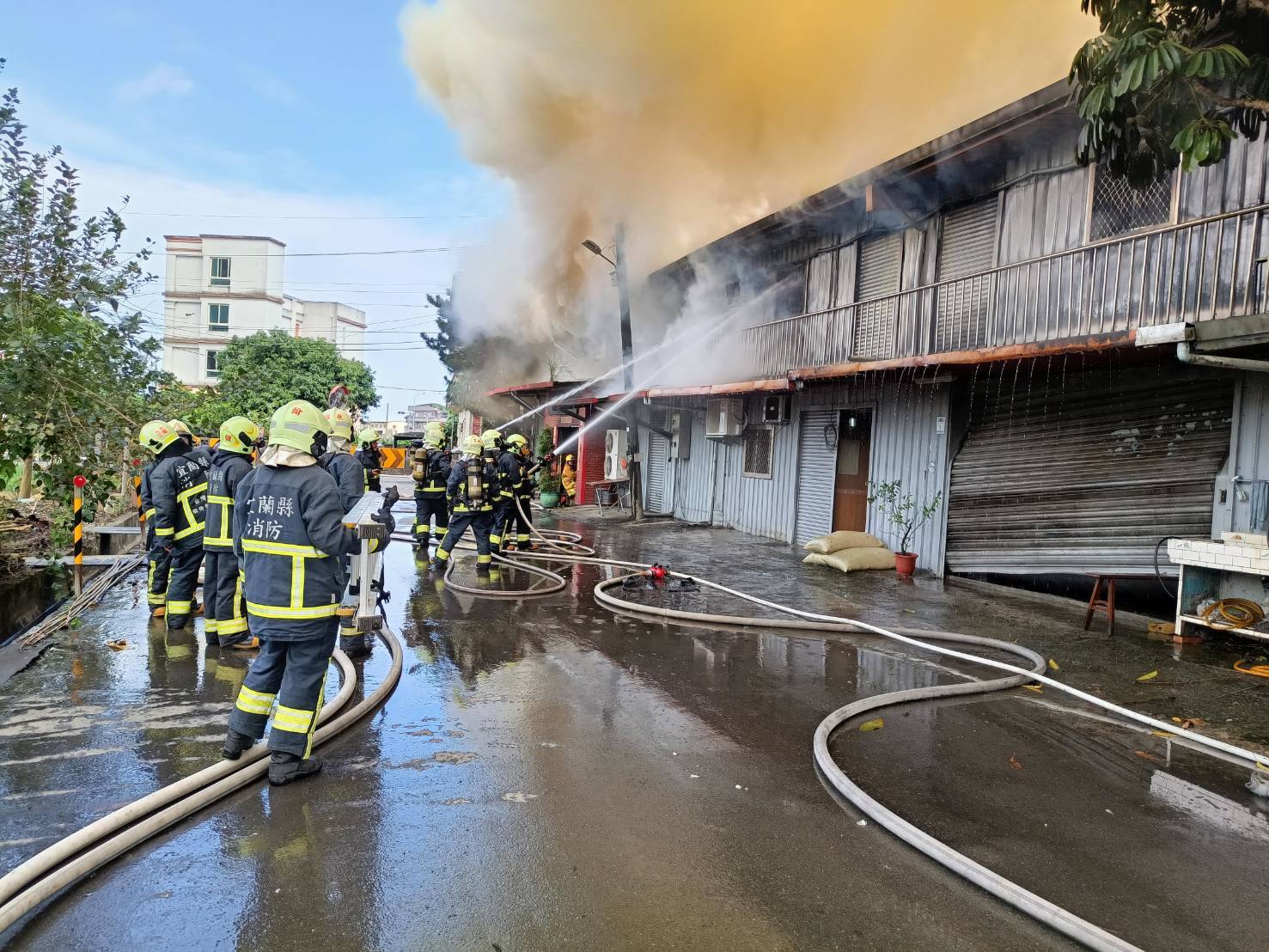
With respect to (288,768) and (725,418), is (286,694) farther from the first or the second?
(725,418)

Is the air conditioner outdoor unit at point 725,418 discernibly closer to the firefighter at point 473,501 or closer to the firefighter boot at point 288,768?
the firefighter at point 473,501

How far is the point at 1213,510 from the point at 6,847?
29.5 feet

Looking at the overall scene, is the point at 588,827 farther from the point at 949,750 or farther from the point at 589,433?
the point at 589,433

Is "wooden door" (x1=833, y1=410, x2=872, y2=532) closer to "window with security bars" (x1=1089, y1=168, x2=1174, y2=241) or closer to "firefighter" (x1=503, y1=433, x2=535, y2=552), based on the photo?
"window with security bars" (x1=1089, y1=168, x2=1174, y2=241)

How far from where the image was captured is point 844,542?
10562mm

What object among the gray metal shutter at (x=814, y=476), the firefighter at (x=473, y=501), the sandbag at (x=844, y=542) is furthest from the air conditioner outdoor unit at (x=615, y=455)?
the firefighter at (x=473, y=501)

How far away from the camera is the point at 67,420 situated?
761 centimetres

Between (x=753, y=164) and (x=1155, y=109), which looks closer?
(x=1155, y=109)

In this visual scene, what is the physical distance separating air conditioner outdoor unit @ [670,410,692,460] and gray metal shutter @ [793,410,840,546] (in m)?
4.15

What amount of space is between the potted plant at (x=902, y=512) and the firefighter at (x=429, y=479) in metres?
6.12

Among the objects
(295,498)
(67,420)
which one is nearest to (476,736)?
(295,498)

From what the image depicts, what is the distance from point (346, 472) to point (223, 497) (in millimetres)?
893

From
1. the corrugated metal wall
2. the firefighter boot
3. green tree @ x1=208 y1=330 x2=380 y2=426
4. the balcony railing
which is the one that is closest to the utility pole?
the corrugated metal wall

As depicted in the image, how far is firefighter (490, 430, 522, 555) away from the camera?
9758 millimetres
